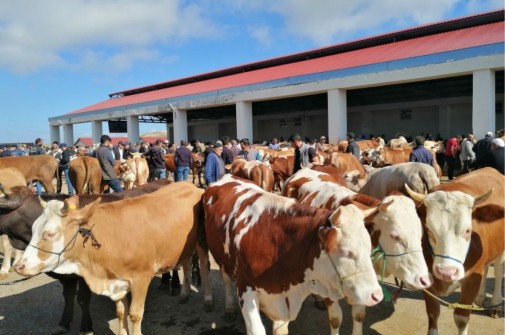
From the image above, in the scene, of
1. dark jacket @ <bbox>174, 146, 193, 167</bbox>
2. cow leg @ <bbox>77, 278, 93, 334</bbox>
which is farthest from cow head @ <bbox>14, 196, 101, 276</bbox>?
dark jacket @ <bbox>174, 146, 193, 167</bbox>

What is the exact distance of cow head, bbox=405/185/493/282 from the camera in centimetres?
300

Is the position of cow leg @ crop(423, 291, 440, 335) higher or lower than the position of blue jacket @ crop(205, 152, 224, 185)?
lower

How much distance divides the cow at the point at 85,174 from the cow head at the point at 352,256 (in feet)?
27.8

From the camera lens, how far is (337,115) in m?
18.2

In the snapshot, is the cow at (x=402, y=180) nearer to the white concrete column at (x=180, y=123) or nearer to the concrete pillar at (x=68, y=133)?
the white concrete column at (x=180, y=123)

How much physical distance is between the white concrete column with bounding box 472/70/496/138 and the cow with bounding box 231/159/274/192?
31.8ft

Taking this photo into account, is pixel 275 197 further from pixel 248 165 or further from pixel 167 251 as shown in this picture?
pixel 248 165

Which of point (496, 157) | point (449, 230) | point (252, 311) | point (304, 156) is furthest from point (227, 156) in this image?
point (449, 230)

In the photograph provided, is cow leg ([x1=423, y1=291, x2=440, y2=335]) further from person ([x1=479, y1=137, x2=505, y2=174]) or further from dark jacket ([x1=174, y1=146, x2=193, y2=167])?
dark jacket ([x1=174, y1=146, x2=193, y2=167])

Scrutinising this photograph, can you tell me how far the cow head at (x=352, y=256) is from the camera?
251 cm

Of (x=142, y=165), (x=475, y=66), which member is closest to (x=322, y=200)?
(x=142, y=165)

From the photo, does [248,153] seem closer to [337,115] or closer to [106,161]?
[106,161]

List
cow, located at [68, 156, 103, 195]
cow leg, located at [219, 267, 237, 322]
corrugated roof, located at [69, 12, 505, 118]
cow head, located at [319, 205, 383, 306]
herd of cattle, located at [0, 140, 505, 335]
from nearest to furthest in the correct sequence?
cow head, located at [319, 205, 383, 306] → herd of cattle, located at [0, 140, 505, 335] → cow leg, located at [219, 267, 237, 322] → cow, located at [68, 156, 103, 195] → corrugated roof, located at [69, 12, 505, 118]

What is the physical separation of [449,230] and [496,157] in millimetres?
4174
